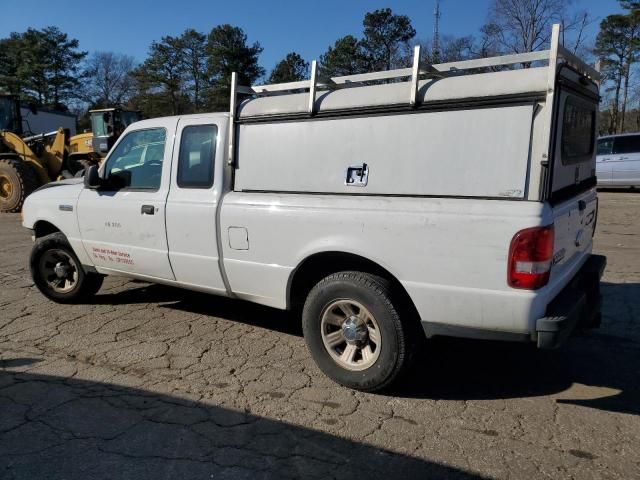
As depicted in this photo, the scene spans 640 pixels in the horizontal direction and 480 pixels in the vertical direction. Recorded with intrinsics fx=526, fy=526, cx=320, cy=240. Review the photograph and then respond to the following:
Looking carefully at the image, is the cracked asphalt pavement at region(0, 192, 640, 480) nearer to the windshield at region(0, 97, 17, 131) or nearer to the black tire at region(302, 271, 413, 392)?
the black tire at region(302, 271, 413, 392)

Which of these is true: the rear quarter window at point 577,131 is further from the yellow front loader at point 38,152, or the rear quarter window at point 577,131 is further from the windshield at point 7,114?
the windshield at point 7,114

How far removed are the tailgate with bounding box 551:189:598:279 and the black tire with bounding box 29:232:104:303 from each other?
4.56m

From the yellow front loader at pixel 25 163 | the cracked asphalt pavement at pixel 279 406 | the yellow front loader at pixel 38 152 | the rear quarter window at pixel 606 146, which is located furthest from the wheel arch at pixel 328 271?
the rear quarter window at pixel 606 146

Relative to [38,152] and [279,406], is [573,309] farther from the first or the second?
[38,152]

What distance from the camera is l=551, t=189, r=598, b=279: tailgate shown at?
3.14 m

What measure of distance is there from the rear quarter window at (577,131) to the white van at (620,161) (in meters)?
13.7

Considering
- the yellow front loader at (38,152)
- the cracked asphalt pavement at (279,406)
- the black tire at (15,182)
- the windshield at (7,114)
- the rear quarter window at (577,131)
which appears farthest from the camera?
the windshield at (7,114)

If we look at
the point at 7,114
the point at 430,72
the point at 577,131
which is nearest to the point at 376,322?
the point at 430,72

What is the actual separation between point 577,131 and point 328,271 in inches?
80.3

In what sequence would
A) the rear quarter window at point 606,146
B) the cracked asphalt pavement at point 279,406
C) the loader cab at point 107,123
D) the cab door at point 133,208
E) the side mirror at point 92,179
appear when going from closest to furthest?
the cracked asphalt pavement at point 279,406 < the cab door at point 133,208 < the side mirror at point 92,179 < the loader cab at point 107,123 < the rear quarter window at point 606,146

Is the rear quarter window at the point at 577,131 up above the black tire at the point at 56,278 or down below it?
above

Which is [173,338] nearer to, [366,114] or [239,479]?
[239,479]

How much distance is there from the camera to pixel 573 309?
3.15 m

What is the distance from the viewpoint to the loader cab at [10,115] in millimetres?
15641
